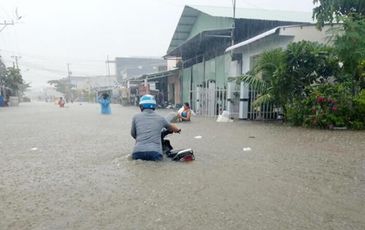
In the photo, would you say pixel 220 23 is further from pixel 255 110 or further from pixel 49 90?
pixel 49 90

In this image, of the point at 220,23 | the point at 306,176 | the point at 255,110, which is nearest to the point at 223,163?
the point at 306,176

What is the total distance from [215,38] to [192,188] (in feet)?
57.7

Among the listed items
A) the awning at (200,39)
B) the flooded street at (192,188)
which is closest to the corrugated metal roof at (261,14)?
the awning at (200,39)

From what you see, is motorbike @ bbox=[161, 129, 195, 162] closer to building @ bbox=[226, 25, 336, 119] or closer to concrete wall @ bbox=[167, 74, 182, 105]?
building @ bbox=[226, 25, 336, 119]

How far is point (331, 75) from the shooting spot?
11.4 meters

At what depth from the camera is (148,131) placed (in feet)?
20.0

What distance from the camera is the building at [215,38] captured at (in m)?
17.8

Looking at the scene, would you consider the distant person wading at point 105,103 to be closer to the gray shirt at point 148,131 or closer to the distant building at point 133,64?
the gray shirt at point 148,131

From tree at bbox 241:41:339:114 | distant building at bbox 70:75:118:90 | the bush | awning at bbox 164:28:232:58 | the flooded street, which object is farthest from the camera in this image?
distant building at bbox 70:75:118:90

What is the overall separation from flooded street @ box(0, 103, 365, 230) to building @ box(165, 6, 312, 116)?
9455 millimetres

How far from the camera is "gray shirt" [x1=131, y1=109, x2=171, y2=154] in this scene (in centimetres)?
609

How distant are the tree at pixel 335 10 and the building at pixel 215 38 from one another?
20.9ft

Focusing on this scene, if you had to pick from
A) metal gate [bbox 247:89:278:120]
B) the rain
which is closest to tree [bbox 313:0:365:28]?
the rain

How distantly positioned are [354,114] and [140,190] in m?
7.92
